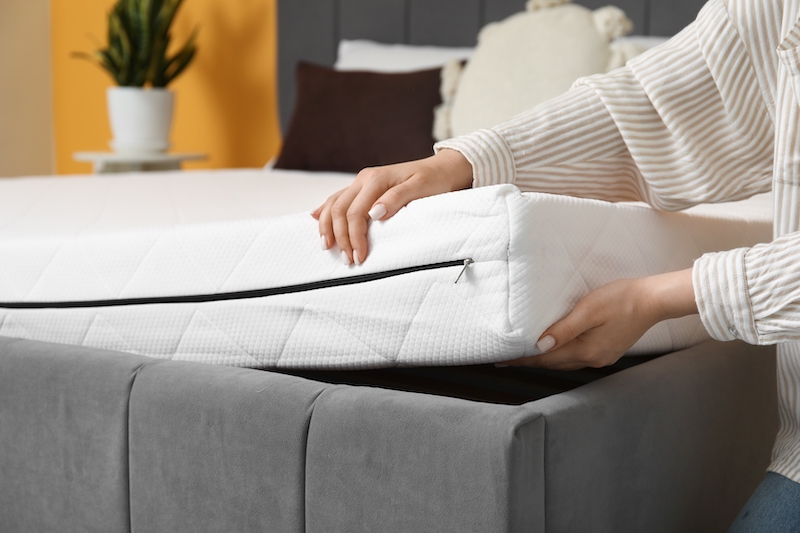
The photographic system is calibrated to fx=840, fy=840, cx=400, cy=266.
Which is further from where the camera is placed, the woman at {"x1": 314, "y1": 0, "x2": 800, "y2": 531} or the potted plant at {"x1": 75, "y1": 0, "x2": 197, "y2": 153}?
the potted plant at {"x1": 75, "y1": 0, "x2": 197, "y2": 153}

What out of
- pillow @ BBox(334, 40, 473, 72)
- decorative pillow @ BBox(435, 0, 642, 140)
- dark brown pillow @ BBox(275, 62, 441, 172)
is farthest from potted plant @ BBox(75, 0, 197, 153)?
decorative pillow @ BBox(435, 0, 642, 140)

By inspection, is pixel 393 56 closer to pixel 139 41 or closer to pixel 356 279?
pixel 139 41

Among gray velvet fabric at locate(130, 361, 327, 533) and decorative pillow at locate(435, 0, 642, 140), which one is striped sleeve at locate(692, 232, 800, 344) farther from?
decorative pillow at locate(435, 0, 642, 140)

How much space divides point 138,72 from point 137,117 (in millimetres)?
189

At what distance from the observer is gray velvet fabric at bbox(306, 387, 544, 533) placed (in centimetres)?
63

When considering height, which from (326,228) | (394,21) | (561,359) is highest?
(394,21)

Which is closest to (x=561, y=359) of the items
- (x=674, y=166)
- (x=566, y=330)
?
(x=566, y=330)

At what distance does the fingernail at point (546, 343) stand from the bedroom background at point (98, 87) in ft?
8.94

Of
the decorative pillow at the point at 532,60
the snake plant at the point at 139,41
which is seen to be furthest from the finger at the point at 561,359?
the snake plant at the point at 139,41

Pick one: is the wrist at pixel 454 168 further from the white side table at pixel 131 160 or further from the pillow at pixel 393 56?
the white side table at pixel 131 160

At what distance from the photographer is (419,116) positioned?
2180 mm

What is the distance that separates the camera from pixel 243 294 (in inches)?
33.7

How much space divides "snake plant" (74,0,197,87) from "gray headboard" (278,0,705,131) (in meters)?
0.48

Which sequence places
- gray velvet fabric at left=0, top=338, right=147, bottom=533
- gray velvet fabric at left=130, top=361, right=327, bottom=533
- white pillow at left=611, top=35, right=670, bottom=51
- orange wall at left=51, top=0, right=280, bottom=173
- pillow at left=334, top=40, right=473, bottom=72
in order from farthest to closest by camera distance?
orange wall at left=51, top=0, right=280, bottom=173, pillow at left=334, top=40, right=473, bottom=72, white pillow at left=611, top=35, right=670, bottom=51, gray velvet fabric at left=0, top=338, right=147, bottom=533, gray velvet fabric at left=130, top=361, right=327, bottom=533
